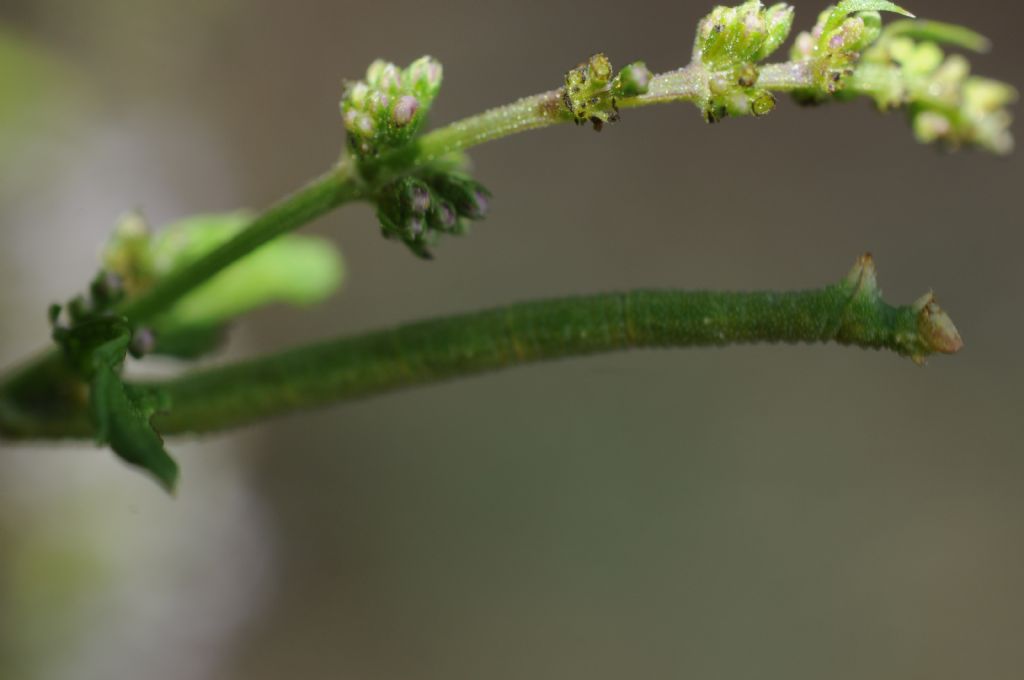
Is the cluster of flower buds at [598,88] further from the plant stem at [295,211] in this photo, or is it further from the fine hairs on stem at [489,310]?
the plant stem at [295,211]

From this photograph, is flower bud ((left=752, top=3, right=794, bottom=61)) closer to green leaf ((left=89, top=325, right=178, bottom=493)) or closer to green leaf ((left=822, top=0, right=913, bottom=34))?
green leaf ((left=822, top=0, right=913, bottom=34))

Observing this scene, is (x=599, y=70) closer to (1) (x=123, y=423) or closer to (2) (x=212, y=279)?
(1) (x=123, y=423)

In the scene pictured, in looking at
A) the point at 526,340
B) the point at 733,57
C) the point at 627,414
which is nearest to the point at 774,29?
the point at 733,57

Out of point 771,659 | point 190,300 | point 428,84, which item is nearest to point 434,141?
point 428,84

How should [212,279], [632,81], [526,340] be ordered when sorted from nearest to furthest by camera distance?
[632,81] < [526,340] < [212,279]

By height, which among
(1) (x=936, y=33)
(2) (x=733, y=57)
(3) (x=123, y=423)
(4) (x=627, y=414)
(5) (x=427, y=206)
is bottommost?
(3) (x=123, y=423)

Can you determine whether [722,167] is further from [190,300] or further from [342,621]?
[190,300]

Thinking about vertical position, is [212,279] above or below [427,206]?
above

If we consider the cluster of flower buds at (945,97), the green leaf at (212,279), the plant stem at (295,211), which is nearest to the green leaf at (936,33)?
the cluster of flower buds at (945,97)
